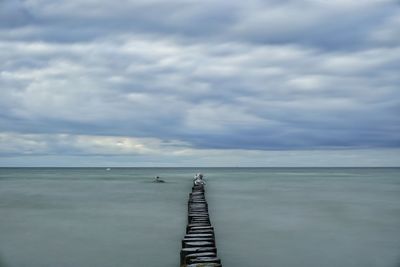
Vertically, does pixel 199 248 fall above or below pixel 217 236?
above

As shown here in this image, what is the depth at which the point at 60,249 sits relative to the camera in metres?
14.4

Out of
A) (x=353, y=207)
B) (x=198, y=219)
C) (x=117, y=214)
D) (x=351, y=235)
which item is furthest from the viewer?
(x=353, y=207)

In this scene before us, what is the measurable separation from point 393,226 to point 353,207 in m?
7.93

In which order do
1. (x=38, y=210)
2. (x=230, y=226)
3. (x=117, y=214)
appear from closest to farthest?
(x=230, y=226) → (x=117, y=214) → (x=38, y=210)

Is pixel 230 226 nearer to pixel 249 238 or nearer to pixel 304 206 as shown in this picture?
pixel 249 238

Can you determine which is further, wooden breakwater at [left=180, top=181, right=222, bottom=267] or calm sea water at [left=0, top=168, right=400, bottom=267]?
calm sea water at [left=0, top=168, right=400, bottom=267]

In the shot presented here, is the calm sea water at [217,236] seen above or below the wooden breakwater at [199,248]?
below

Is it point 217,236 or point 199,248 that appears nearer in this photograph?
point 199,248

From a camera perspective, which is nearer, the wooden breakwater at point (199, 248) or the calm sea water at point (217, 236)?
the wooden breakwater at point (199, 248)

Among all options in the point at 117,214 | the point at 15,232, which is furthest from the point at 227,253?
the point at 117,214

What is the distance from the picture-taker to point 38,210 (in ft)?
85.7

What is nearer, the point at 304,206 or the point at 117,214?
the point at 117,214

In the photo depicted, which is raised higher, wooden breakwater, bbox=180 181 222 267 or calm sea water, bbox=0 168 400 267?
wooden breakwater, bbox=180 181 222 267

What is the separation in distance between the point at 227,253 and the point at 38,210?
15.5 metres
